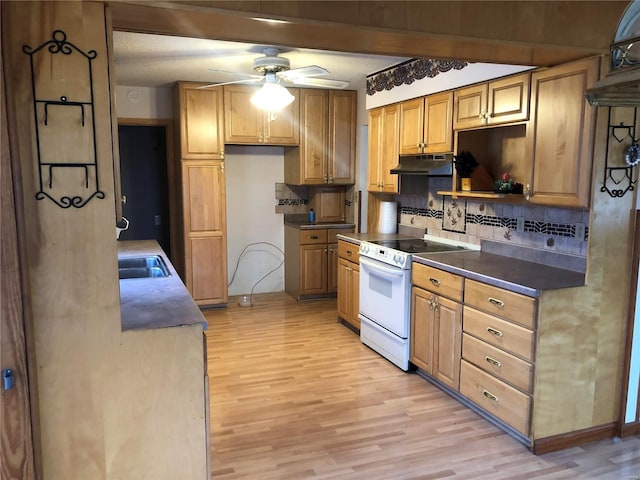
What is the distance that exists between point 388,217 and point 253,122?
1.81 metres

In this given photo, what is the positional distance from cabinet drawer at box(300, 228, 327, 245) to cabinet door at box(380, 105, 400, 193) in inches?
50.1

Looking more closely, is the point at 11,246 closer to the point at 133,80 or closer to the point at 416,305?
the point at 416,305

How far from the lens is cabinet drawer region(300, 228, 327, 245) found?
5695 millimetres

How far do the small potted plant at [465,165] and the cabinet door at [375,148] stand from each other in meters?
1.14

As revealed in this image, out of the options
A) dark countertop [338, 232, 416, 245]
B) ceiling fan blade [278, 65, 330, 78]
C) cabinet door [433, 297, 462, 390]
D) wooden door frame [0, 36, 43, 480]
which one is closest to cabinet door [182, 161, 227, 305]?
dark countertop [338, 232, 416, 245]

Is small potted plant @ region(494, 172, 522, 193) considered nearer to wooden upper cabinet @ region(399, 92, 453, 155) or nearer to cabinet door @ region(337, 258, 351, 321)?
wooden upper cabinet @ region(399, 92, 453, 155)

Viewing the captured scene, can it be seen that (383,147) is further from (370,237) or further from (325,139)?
(325,139)

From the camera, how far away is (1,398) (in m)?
1.63

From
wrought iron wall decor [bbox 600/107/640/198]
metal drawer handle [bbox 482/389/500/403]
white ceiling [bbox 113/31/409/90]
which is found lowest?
metal drawer handle [bbox 482/389/500/403]

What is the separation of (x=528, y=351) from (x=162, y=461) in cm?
190

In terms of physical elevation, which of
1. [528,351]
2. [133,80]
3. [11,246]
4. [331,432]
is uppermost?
[133,80]

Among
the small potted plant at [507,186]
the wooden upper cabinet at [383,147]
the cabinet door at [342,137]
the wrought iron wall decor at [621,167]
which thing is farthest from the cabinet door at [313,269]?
the wrought iron wall decor at [621,167]

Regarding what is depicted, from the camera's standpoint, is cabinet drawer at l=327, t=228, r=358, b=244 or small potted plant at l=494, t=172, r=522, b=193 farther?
cabinet drawer at l=327, t=228, r=358, b=244

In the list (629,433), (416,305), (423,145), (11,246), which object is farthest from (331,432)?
(423,145)
